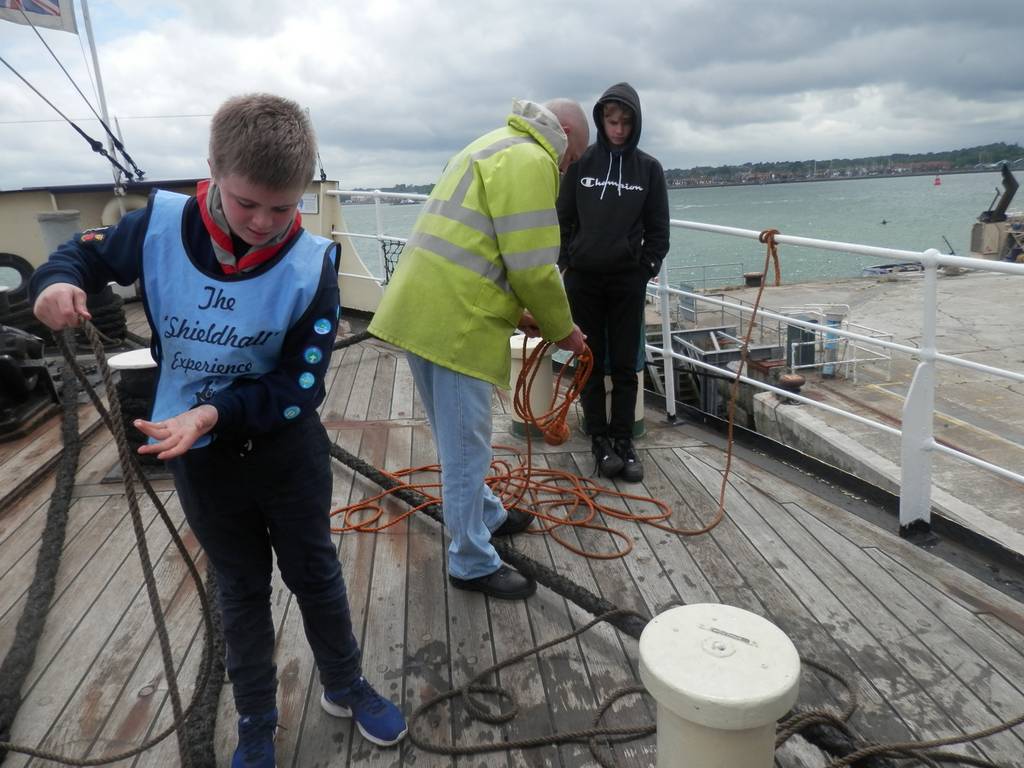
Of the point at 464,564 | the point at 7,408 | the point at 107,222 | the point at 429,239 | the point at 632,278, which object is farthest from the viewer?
the point at 107,222

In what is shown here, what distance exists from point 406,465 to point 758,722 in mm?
2607

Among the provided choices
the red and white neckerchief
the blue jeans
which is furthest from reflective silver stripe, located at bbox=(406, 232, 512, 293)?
the red and white neckerchief

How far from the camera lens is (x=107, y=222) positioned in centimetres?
729

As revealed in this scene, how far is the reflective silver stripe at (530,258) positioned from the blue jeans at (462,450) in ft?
1.24

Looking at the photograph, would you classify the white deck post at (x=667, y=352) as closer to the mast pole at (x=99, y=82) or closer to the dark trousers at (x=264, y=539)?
the dark trousers at (x=264, y=539)

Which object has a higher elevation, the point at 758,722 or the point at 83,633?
the point at 758,722

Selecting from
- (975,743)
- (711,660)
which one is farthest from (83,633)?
(975,743)

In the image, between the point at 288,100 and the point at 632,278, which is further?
the point at 632,278

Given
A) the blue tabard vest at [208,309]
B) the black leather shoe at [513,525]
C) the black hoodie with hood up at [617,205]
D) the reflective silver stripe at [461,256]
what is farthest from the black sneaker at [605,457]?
the blue tabard vest at [208,309]

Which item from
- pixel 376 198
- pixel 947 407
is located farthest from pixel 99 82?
pixel 947 407

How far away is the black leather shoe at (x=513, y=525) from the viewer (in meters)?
2.96

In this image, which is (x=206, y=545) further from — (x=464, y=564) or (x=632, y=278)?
(x=632, y=278)

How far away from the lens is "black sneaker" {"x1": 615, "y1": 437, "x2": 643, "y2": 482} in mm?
3420

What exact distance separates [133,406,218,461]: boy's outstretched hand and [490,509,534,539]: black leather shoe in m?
1.71
